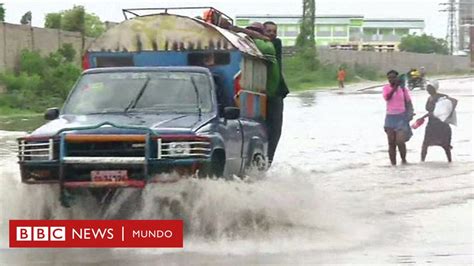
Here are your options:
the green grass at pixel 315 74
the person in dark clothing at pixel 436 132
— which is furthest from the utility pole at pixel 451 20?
the person in dark clothing at pixel 436 132

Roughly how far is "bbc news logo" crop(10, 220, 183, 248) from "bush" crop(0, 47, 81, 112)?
28.5m

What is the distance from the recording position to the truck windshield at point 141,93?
36.0 ft

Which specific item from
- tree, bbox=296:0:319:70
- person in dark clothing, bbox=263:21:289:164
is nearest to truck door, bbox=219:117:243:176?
person in dark clothing, bbox=263:21:289:164

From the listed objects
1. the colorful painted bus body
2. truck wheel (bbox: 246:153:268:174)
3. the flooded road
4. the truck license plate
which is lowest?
the flooded road

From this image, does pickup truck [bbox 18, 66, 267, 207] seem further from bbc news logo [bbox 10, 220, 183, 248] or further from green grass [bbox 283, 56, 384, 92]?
green grass [bbox 283, 56, 384, 92]

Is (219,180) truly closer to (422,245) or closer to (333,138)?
(422,245)

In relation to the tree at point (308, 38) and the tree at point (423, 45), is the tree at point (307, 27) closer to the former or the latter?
the tree at point (308, 38)

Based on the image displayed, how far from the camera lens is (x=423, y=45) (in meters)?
140

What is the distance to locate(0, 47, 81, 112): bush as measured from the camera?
127ft

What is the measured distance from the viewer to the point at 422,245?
32.6 ft

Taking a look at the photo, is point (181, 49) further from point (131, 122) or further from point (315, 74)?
point (315, 74)

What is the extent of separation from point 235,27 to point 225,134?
11.7 feet

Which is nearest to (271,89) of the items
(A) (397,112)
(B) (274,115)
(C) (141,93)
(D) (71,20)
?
(B) (274,115)

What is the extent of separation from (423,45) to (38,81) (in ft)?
343
